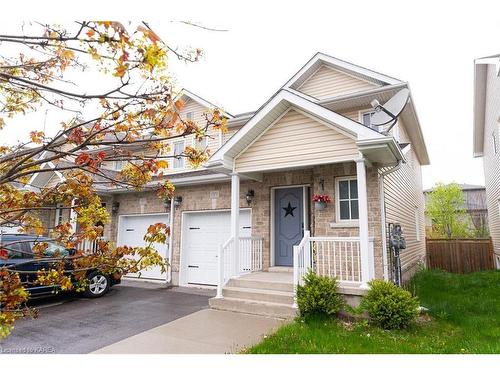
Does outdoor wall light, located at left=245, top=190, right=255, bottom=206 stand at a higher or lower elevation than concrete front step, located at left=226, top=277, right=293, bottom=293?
higher

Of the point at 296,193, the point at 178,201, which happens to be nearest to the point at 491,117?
the point at 296,193

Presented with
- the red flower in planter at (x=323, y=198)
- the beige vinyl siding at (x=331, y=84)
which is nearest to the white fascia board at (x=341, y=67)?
the beige vinyl siding at (x=331, y=84)

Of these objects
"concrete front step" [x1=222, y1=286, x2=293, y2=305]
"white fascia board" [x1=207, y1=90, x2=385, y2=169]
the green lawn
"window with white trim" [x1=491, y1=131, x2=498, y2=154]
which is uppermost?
"window with white trim" [x1=491, y1=131, x2=498, y2=154]

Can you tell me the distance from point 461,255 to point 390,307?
11651 mm

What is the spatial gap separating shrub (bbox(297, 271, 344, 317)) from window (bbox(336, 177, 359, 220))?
6.88ft

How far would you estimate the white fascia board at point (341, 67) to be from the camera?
891 cm

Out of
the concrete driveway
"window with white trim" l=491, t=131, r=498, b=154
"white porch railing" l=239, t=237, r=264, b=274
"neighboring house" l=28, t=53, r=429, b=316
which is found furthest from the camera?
"window with white trim" l=491, t=131, r=498, b=154

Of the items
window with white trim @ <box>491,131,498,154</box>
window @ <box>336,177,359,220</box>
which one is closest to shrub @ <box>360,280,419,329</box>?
window @ <box>336,177,359,220</box>

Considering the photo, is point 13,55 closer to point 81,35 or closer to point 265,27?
point 81,35

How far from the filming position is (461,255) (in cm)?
1441

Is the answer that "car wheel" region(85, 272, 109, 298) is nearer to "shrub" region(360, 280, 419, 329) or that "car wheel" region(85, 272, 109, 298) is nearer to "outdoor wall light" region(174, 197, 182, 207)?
"outdoor wall light" region(174, 197, 182, 207)

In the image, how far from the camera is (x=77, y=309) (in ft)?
23.6

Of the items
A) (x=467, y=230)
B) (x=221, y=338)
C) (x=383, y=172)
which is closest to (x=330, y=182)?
(x=383, y=172)

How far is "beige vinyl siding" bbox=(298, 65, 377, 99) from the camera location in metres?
9.64
